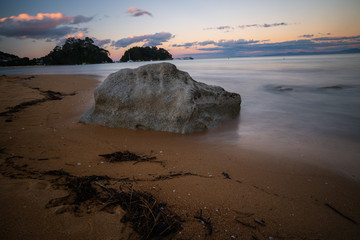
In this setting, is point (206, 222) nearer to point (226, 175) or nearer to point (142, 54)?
point (226, 175)

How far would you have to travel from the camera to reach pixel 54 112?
587cm

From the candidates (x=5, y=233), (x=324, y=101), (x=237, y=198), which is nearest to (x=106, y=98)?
(x=5, y=233)

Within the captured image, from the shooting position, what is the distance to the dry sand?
170 cm

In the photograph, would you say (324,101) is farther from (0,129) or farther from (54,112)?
(0,129)

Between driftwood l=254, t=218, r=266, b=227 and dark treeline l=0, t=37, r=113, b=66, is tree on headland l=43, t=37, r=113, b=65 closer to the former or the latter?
dark treeline l=0, t=37, r=113, b=66

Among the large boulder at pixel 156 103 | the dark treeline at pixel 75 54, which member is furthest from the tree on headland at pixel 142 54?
the large boulder at pixel 156 103

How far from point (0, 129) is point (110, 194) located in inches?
156

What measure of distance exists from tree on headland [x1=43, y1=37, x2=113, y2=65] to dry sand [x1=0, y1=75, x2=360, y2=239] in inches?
3706

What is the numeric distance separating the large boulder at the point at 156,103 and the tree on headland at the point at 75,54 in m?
93.5

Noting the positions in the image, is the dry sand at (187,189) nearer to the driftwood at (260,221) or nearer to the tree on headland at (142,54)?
the driftwood at (260,221)

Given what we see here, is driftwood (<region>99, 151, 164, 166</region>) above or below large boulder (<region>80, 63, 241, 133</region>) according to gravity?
below

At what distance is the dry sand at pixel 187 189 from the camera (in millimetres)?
1701

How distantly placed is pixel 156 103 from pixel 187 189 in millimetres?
2713

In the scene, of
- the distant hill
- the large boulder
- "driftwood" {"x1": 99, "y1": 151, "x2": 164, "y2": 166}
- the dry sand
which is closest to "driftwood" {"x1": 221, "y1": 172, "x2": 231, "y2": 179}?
the dry sand
